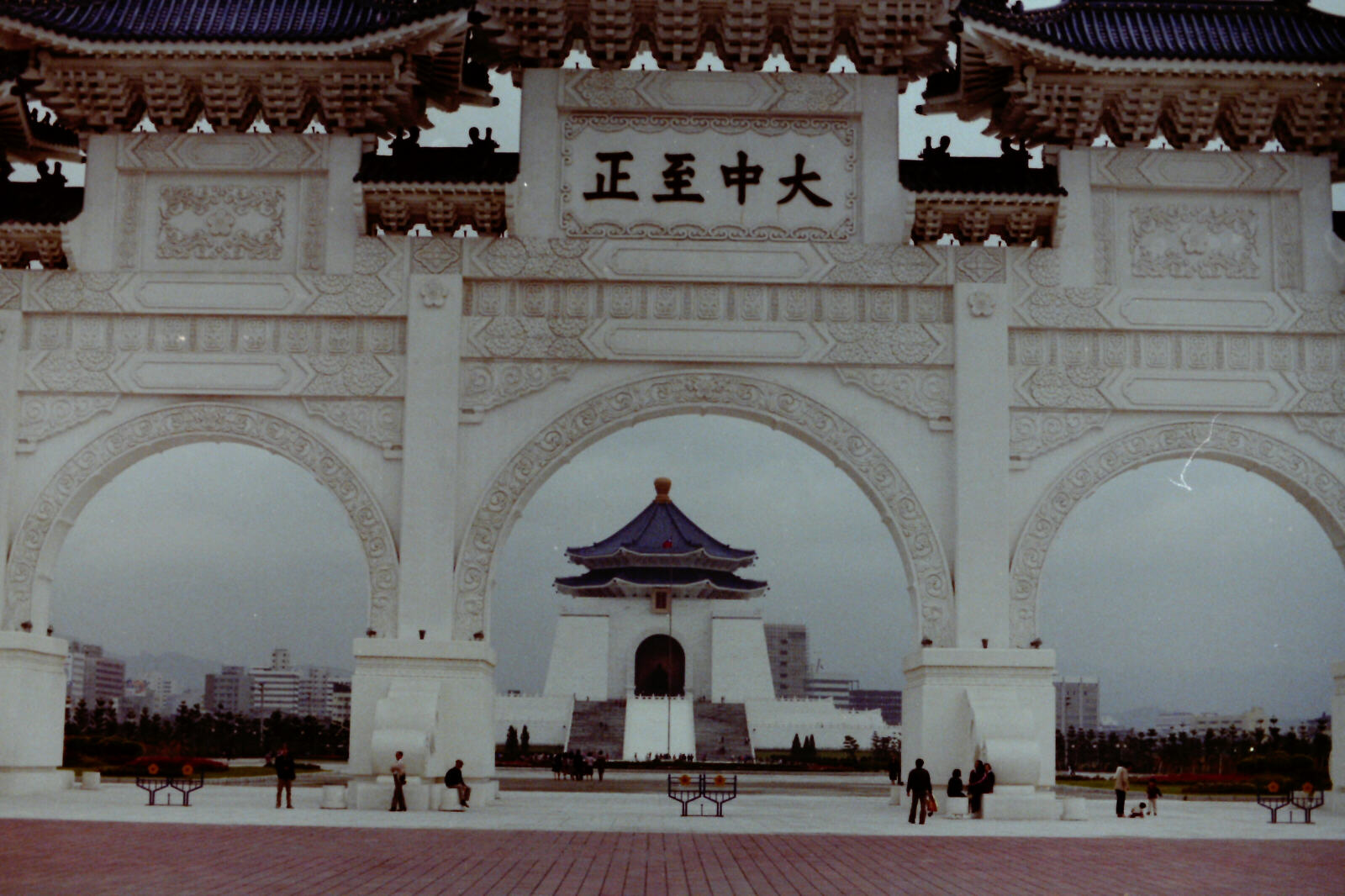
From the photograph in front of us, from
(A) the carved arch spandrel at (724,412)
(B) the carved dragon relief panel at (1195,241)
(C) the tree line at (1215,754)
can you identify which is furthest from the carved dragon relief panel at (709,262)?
(C) the tree line at (1215,754)

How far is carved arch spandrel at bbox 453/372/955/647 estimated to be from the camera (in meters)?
12.6

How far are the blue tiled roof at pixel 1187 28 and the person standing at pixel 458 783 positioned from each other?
6.89 meters

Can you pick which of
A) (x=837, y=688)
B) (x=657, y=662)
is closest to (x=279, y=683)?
(x=837, y=688)

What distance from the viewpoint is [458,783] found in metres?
12.0

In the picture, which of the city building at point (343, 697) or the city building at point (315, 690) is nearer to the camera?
the city building at point (343, 697)

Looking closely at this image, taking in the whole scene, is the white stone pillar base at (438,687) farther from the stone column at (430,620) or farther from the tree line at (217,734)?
the tree line at (217,734)

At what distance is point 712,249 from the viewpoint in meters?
13.0

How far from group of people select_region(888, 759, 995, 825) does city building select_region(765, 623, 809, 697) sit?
52.5 meters

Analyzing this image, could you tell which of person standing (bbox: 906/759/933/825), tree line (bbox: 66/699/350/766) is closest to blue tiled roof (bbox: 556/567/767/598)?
tree line (bbox: 66/699/350/766)

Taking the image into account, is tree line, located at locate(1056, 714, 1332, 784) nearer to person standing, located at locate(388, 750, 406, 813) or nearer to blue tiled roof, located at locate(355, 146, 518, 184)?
person standing, located at locate(388, 750, 406, 813)

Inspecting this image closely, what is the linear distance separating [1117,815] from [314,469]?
6.81 m

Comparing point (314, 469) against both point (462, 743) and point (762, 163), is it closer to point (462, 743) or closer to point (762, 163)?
point (462, 743)

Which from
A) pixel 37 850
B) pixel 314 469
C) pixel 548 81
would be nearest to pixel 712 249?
pixel 548 81

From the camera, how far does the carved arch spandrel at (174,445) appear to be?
12.6 meters
